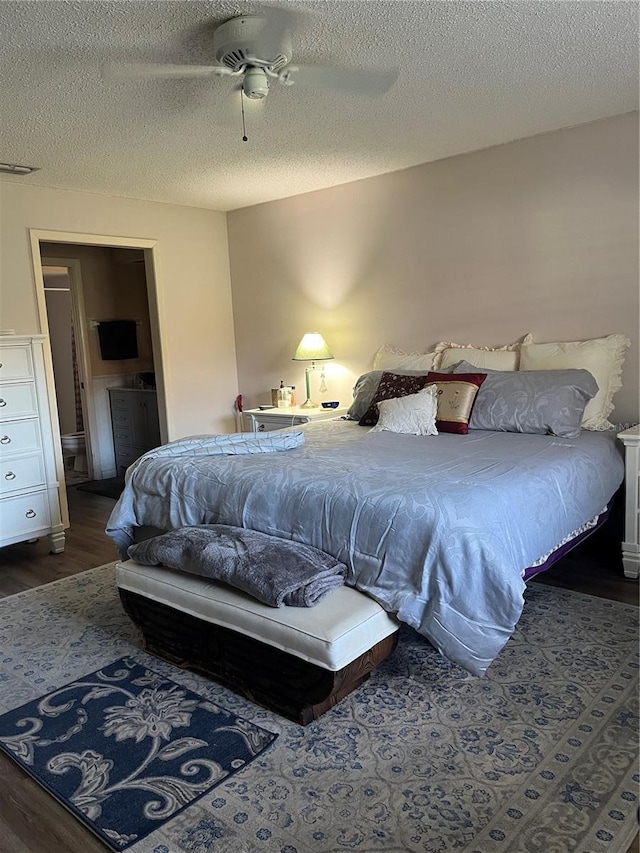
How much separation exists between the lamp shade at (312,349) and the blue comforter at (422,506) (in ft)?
4.98

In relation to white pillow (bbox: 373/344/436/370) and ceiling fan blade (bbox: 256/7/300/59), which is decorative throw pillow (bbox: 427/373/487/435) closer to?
white pillow (bbox: 373/344/436/370)

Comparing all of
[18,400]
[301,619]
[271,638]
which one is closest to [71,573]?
[18,400]

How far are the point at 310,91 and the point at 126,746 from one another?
2.80 metres

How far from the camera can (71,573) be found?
3801 mm

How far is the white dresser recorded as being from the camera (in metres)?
3.88

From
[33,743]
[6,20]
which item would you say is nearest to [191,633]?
[33,743]

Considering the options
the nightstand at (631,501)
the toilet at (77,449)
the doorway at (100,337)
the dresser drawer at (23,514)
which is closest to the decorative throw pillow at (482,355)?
the nightstand at (631,501)

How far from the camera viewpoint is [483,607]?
2164 mm

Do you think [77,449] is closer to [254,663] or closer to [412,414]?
[412,414]

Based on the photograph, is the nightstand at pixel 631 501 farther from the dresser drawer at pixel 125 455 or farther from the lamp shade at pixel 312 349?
the dresser drawer at pixel 125 455

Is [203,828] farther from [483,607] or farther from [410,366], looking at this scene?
[410,366]

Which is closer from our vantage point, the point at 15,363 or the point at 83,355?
the point at 15,363

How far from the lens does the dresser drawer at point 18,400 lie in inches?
Answer: 152

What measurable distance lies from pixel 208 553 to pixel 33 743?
2.78 feet
